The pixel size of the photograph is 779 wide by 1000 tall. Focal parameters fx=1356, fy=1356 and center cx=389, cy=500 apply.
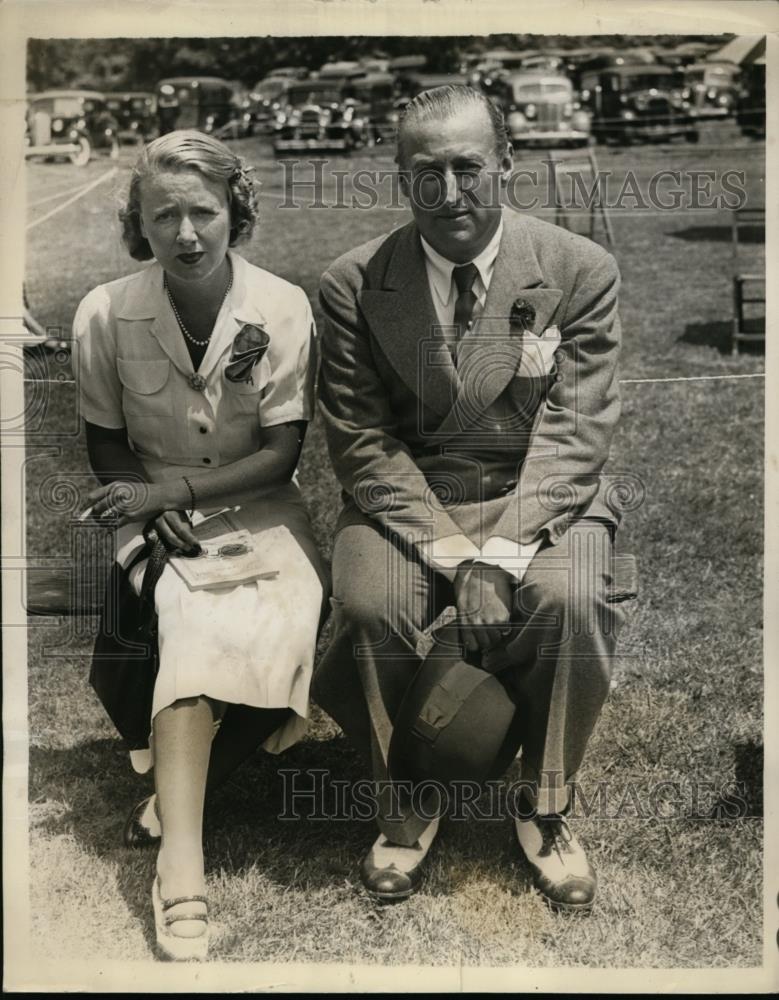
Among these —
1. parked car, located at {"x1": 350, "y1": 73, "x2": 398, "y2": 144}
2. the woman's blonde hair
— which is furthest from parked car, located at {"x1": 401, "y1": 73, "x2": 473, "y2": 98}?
the woman's blonde hair

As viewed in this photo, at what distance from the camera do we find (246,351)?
3766mm

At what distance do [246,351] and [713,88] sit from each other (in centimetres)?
724

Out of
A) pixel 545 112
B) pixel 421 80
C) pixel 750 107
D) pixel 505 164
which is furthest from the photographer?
pixel 545 112

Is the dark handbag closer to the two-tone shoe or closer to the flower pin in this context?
the two-tone shoe

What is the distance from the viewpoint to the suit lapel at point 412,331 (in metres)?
3.73

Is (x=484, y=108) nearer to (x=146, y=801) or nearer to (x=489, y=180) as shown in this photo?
(x=489, y=180)

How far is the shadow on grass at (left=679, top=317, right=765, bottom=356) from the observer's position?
8.80 m

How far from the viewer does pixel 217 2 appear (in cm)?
378

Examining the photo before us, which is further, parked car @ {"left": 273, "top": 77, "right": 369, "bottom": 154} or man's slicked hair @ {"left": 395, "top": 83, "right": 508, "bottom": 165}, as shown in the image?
parked car @ {"left": 273, "top": 77, "right": 369, "bottom": 154}

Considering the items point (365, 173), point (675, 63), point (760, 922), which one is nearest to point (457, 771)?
point (760, 922)

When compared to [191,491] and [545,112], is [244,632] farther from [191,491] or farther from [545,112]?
[545,112]

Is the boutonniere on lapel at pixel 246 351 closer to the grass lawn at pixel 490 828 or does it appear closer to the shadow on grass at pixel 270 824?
the grass lawn at pixel 490 828

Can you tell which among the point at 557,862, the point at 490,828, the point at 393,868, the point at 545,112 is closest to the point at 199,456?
the point at 393,868

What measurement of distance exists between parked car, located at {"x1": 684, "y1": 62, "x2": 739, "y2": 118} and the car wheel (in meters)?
4.17
